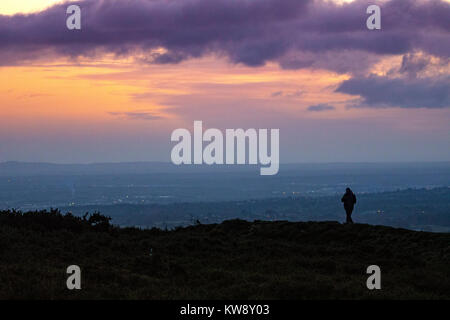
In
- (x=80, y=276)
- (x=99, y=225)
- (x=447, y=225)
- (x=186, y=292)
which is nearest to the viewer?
(x=186, y=292)

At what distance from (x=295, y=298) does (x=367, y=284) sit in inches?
116

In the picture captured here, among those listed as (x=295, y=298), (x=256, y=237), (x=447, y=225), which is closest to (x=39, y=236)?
(x=256, y=237)

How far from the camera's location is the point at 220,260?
2181cm

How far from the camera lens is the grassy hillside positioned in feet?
49.7

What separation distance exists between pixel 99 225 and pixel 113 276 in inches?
508

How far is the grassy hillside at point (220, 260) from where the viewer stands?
49.7 feet

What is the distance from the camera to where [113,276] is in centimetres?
1673
